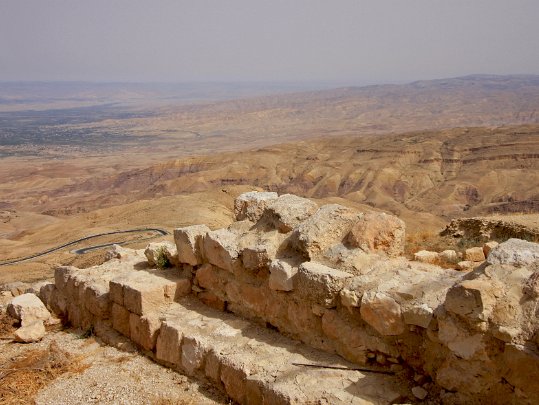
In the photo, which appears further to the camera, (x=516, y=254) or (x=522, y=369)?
(x=516, y=254)

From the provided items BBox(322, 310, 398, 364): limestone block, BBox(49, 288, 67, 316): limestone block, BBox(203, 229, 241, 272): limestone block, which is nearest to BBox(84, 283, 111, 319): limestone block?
BBox(49, 288, 67, 316): limestone block

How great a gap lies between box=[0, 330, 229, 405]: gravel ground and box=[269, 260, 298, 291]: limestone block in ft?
4.34

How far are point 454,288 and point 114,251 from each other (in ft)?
23.0

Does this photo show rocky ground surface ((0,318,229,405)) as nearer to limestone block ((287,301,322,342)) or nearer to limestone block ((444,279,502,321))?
limestone block ((287,301,322,342))

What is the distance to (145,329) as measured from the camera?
248 inches

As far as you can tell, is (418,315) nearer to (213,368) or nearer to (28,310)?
(213,368)

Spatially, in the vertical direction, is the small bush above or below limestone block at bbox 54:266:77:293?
above

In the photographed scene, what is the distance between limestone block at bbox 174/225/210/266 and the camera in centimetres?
669

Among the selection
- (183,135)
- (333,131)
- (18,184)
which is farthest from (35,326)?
(183,135)

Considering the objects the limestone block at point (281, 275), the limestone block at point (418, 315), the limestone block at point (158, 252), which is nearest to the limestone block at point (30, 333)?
the limestone block at point (158, 252)

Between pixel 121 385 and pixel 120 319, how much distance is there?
4.69 ft

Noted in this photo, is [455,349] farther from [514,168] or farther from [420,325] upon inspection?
[514,168]

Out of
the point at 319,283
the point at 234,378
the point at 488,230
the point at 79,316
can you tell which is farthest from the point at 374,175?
the point at 234,378

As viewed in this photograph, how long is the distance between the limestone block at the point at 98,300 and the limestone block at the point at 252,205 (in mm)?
2307
